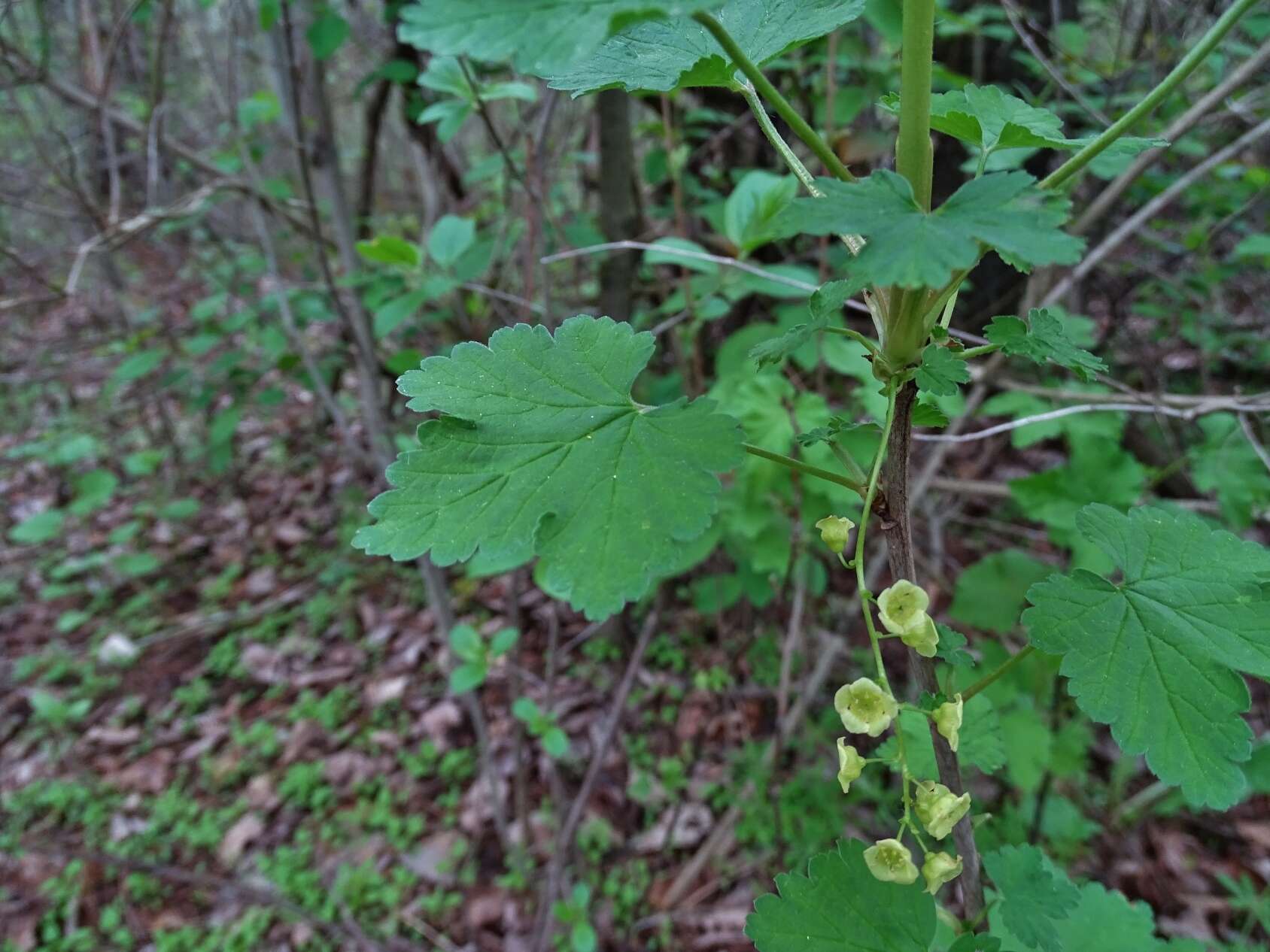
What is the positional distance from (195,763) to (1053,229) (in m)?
3.58

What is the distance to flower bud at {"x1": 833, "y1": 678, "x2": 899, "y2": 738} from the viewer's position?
2.07 feet

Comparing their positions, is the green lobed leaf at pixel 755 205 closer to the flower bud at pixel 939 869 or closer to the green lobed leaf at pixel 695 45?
the green lobed leaf at pixel 695 45

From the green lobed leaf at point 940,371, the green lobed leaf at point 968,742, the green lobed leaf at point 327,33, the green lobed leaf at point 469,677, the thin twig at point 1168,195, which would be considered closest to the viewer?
the green lobed leaf at point 940,371

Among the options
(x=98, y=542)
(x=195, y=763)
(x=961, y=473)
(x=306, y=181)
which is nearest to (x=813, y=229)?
(x=306, y=181)

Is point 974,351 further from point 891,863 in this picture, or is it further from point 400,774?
point 400,774

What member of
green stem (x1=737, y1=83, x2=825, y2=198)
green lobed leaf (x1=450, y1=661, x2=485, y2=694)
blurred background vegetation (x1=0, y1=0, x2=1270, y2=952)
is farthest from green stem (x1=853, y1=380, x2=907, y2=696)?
green lobed leaf (x1=450, y1=661, x2=485, y2=694)

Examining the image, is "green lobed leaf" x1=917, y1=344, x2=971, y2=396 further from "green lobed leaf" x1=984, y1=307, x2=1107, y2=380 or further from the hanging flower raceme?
the hanging flower raceme

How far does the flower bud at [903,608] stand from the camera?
62 cm

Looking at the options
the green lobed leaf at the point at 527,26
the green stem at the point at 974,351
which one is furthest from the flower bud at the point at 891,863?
the green lobed leaf at the point at 527,26

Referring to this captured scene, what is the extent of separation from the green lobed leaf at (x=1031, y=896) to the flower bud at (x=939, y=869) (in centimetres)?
15

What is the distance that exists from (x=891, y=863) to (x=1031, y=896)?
0.20 metres

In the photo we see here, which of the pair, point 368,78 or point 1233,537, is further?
point 368,78

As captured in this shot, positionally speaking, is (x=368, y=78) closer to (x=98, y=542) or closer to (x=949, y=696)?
(x=949, y=696)

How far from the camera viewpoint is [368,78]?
2623 mm
